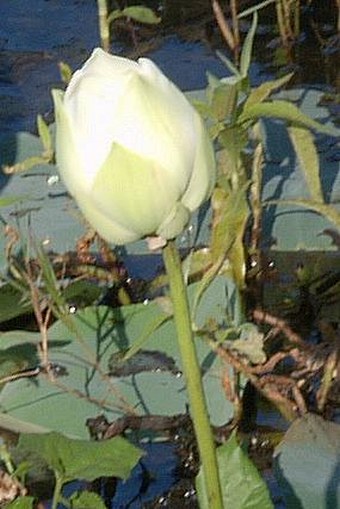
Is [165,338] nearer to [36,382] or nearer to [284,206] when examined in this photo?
[36,382]

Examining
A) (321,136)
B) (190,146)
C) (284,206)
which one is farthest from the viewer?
(321,136)

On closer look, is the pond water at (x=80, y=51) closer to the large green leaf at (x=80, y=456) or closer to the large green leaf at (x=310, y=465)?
the large green leaf at (x=310, y=465)

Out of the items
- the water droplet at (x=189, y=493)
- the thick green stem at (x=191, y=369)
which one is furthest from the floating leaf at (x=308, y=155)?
the thick green stem at (x=191, y=369)

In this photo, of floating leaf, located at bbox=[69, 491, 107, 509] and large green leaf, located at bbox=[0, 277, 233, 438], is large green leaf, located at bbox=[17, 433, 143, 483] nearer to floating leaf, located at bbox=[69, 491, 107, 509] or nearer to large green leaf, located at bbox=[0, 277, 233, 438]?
floating leaf, located at bbox=[69, 491, 107, 509]

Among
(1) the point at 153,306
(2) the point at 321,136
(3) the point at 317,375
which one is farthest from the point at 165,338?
(2) the point at 321,136

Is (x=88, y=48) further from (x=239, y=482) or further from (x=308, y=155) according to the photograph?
(x=239, y=482)

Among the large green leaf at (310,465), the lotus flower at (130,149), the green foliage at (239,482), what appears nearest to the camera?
the lotus flower at (130,149)
